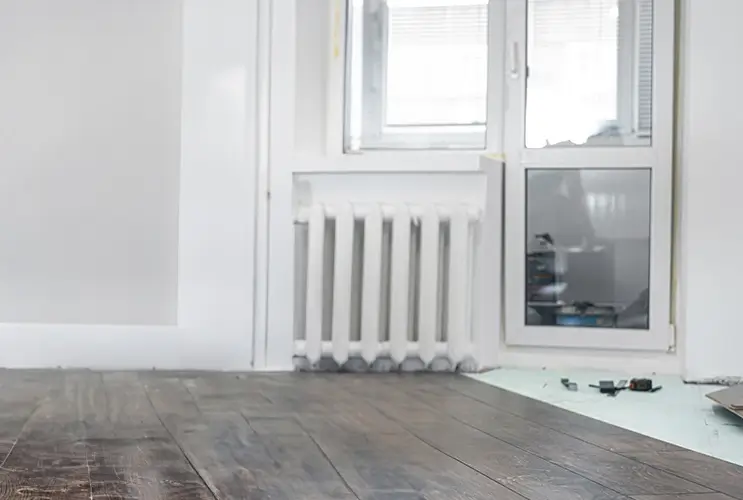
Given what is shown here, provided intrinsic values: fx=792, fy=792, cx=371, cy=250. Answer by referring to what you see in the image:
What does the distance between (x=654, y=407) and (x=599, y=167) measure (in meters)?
0.94

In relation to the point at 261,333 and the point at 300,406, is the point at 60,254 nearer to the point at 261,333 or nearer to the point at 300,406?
the point at 261,333

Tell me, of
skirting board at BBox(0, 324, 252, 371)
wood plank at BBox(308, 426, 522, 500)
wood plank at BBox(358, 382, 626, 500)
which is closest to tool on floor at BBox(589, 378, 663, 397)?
wood plank at BBox(358, 382, 626, 500)

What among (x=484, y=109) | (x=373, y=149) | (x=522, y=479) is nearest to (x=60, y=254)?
(x=373, y=149)

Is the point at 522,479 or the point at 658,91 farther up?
the point at 658,91

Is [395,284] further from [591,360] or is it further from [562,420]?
[562,420]

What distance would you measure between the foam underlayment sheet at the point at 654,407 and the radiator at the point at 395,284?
7.3 inches

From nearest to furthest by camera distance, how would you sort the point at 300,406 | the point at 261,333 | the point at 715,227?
the point at 300,406 → the point at 715,227 → the point at 261,333

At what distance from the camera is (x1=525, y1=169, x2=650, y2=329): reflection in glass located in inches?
105

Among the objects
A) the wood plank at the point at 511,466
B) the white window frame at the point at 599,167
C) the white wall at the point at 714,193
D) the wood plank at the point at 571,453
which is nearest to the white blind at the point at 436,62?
the white window frame at the point at 599,167

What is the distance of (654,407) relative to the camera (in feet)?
6.70

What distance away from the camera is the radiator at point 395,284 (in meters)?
2.54

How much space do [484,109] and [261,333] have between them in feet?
3.59

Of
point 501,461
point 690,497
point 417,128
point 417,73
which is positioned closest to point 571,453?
point 501,461

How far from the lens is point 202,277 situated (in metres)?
2.66
